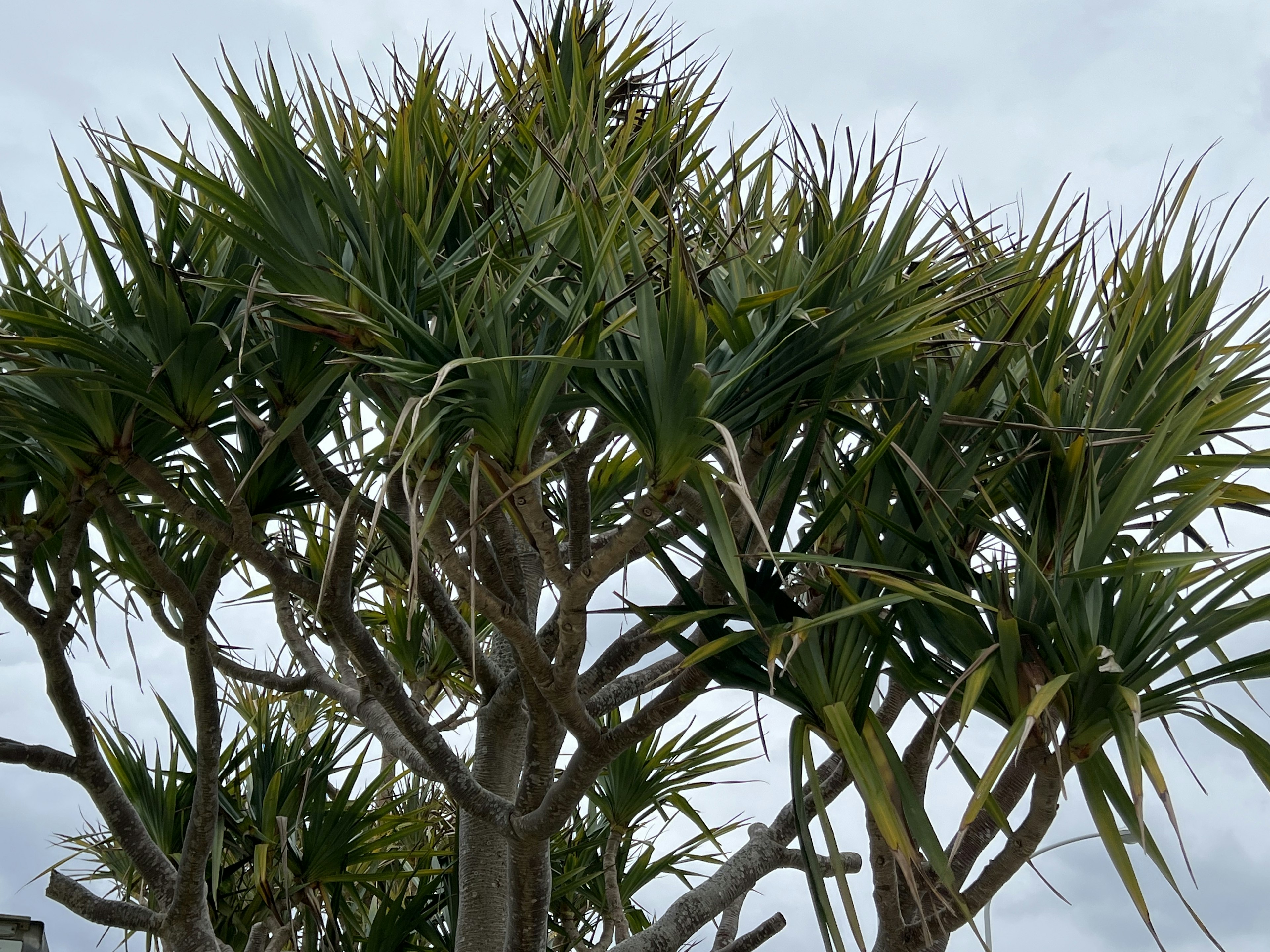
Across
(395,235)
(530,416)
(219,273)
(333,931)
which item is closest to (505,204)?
(395,235)

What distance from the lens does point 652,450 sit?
1.53 m

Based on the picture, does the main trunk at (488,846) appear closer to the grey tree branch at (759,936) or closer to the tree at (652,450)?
the tree at (652,450)

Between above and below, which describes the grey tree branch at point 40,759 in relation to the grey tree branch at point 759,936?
above

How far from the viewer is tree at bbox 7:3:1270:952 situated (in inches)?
59.5

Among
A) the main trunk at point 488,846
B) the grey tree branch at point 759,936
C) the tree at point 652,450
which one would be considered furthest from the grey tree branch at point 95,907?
the grey tree branch at point 759,936

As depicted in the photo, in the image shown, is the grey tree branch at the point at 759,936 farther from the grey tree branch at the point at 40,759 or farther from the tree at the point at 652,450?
the grey tree branch at the point at 40,759

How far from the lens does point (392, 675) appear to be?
2059 mm

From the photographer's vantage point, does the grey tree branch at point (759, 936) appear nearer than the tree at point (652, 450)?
No

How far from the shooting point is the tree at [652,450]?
1.51 metres

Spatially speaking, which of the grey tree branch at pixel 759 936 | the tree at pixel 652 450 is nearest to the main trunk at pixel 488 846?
the tree at pixel 652 450

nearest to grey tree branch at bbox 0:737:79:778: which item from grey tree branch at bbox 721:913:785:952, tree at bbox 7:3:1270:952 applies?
tree at bbox 7:3:1270:952

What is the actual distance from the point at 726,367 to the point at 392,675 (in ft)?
3.08

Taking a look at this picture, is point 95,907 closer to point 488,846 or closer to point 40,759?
point 40,759

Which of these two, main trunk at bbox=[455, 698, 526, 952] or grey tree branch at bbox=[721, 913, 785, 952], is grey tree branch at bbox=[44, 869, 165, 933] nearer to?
main trunk at bbox=[455, 698, 526, 952]
